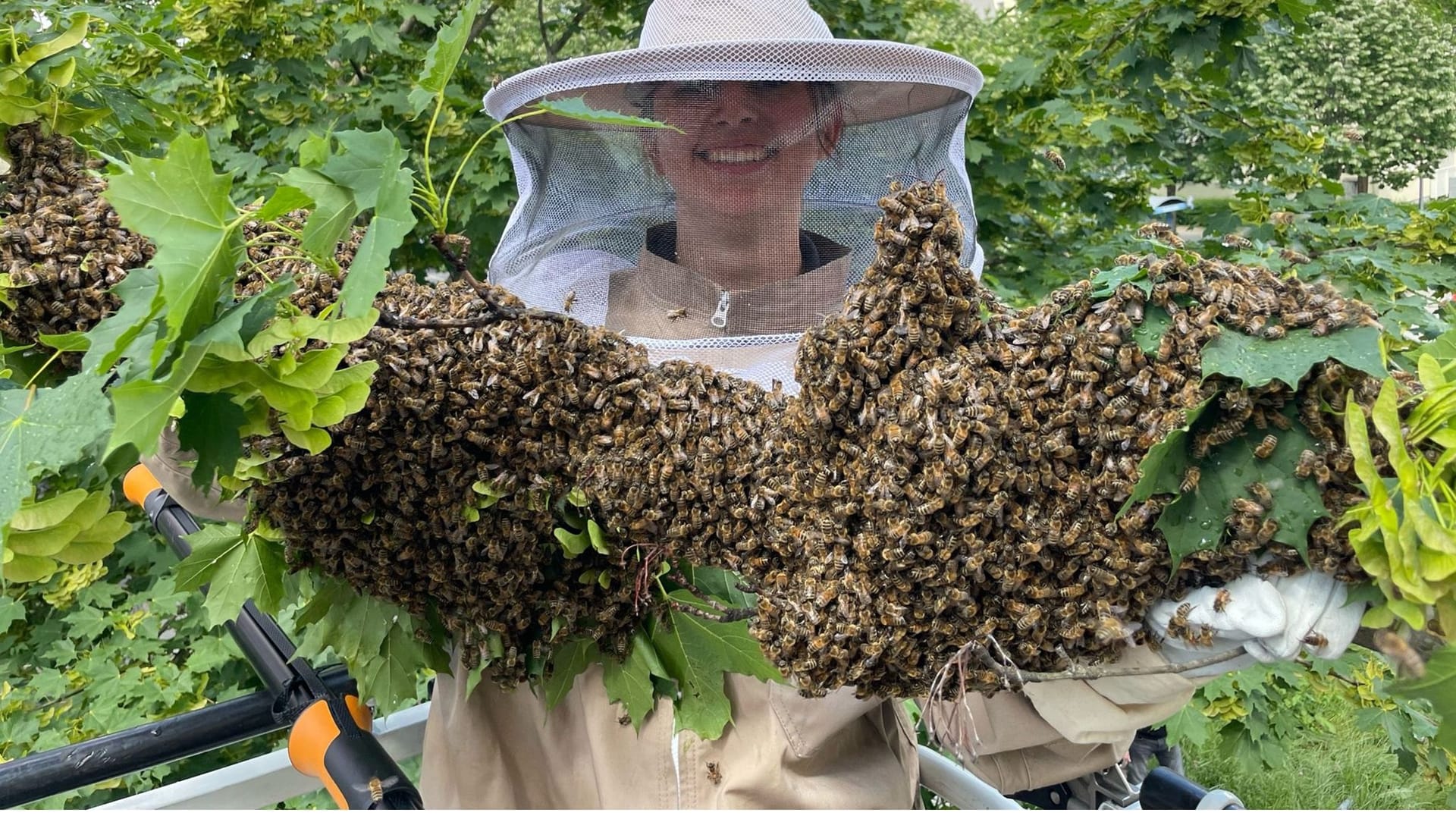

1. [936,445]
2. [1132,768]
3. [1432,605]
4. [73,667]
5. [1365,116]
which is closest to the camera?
[1432,605]

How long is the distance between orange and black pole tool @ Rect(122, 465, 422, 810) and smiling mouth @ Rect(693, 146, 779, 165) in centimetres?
91

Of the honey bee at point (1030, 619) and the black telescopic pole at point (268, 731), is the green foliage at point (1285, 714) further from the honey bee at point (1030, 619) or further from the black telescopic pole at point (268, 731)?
the black telescopic pole at point (268, 731)

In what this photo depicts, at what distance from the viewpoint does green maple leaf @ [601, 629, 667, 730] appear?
1.27 m

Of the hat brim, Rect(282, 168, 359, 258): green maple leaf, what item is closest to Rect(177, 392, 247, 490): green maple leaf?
Rect(282, 168, 359, 258): green maple leaf

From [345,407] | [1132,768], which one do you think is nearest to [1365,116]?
[1132,768]

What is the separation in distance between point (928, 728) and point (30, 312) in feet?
3.87

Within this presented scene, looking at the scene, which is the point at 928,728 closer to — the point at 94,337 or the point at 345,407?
the point at 345,407

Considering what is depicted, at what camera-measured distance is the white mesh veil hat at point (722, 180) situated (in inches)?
52.9

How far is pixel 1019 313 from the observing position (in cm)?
94

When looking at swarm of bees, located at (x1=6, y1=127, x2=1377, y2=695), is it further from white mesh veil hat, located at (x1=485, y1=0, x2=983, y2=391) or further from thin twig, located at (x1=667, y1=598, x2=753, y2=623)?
white mesh veil hat, located at (x1=485, y1=0, x2=983, y2=391)

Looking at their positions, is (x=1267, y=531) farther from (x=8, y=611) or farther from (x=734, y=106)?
(x=8, y=611)

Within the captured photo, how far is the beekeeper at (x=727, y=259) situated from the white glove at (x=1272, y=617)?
0.36 m

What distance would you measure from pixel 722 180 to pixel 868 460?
672 millimetres

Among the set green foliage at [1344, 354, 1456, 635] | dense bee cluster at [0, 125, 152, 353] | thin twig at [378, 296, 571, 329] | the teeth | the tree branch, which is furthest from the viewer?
the tree branch
